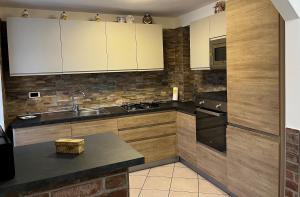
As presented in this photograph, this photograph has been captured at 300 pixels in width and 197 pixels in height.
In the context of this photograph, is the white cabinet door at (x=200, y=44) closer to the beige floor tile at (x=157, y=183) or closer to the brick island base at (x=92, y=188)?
the beige floor tile at (x=157, y=183)

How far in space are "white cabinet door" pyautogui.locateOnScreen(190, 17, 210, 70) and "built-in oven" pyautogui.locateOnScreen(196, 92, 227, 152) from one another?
2.07ft

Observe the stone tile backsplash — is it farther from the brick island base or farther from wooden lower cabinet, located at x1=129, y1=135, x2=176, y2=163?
the brick island base

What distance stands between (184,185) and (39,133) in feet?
6.01

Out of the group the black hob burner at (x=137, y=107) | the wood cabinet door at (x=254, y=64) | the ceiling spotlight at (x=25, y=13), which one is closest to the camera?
the wood cabinet door at (x=254, y=64)

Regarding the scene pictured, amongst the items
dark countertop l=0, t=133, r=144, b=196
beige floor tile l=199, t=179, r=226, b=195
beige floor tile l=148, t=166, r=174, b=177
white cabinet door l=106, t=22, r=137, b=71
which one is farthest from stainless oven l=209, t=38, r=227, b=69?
dark countertop l=0, t=133, r=144, b=196

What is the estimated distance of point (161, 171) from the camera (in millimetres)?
3521

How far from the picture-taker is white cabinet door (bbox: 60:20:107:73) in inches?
129

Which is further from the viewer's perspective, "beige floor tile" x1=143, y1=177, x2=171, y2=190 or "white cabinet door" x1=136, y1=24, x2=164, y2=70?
"white cabinet door" x1=136, y1=24, x2=164, y2=70

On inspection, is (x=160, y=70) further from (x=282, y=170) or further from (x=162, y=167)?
(x=282, y=170)

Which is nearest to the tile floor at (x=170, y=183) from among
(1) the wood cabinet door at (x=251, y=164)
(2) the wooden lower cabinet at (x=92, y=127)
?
(1) the wood cabinet door at (x=251, y=164)

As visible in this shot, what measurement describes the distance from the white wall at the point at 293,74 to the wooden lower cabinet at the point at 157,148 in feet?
6.92

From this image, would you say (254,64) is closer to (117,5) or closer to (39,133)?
(117,5)

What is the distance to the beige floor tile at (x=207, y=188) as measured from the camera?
290 cm

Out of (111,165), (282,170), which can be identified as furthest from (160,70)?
(111,165)
